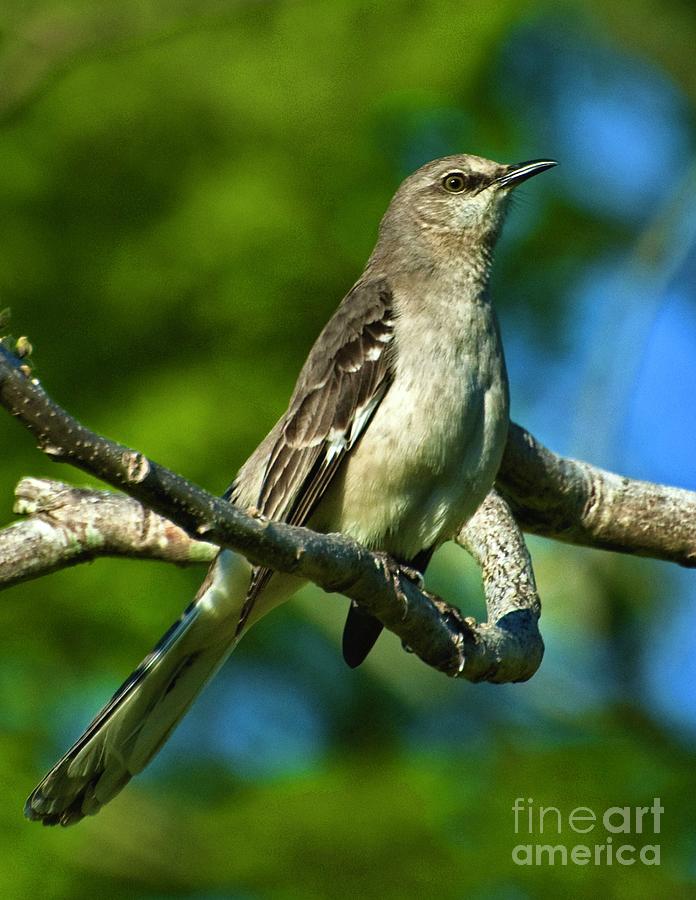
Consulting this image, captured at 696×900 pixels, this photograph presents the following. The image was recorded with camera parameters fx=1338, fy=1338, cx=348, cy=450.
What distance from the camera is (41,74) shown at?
9312mm

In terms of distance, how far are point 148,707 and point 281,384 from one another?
9.75 ft

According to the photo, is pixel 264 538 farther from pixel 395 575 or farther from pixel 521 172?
pixel 521 172

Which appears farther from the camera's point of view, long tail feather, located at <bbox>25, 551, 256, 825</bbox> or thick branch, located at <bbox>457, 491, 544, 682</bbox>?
long tail feather, located at <bbox>25, 551, 256, 825</bbox>

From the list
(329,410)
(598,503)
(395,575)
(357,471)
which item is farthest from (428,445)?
(598,503)

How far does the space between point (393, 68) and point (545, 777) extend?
5035 millimetres

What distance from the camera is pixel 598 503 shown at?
7.29 metres

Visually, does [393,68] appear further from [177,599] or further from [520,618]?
[520,618]

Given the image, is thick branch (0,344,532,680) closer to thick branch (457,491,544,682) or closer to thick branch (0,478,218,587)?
thick branch (457,491,544,682)

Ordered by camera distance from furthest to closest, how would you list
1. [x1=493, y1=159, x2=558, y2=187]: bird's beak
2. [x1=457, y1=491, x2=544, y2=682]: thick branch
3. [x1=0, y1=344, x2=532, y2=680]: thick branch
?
[x1=493, y1=159, x2=558, y2=187]: bird's beak
[x1=457, y1=491, x2=544, y2=682]: thick branch
[x1=0, y1=344, x2=532, y2=680]: thick branch

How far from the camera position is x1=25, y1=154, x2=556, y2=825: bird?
603 centimetres

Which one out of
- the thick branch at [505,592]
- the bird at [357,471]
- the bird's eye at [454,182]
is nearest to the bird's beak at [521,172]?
the bird's eye at [454,182]

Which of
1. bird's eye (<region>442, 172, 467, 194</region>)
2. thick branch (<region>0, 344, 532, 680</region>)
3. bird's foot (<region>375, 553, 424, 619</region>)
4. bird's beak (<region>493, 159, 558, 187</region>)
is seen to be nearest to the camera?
thick branch (<region>0, 344, 532, 680</region>)

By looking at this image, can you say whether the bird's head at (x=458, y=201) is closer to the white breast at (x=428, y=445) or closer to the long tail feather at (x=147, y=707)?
the white breast at (x=428, y=445)

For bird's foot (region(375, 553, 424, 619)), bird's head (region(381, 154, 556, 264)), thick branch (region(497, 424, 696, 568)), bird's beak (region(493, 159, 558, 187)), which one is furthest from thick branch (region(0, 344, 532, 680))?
bird's beak (region(493, 159, 558, 187))
